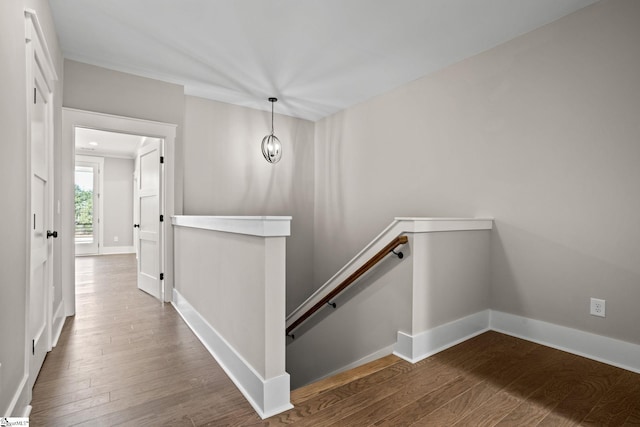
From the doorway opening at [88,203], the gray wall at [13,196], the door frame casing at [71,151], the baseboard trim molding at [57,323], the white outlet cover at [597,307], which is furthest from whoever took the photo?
the doorway opening at [88,203]

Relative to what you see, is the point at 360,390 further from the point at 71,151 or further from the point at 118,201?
the point at 118,201

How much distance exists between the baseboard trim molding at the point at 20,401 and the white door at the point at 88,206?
740 centimetres

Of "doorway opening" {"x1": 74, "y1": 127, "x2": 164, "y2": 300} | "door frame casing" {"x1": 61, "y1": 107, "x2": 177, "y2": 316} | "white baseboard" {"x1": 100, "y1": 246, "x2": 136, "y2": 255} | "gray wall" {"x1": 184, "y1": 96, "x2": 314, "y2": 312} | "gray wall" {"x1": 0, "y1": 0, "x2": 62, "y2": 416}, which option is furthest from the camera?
"white baseboard" {"x1": 100, "y1": 246, "x2": 136, "y2": 255}

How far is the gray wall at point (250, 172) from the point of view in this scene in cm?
425

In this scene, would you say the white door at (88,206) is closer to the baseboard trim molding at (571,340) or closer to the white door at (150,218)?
the white door at (150,218)

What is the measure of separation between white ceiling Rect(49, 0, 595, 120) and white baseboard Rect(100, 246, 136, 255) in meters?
6.08

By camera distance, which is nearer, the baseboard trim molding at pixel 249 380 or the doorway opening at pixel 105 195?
the baseboard trim molding at pixel 249 380

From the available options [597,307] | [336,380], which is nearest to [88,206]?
[336,380]

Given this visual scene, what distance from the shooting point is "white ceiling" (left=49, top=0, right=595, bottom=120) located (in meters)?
2.46

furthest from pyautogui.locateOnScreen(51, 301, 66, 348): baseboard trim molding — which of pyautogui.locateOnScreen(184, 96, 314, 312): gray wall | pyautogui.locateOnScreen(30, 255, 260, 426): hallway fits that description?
pyautogui.locateOnScreen(184, 96, 314, 312): gray wall

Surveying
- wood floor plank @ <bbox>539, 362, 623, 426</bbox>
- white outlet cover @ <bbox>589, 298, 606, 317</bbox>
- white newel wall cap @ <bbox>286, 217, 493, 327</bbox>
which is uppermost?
white newel wall cap @ <bbox>286, 217, 493, 327</bbox>

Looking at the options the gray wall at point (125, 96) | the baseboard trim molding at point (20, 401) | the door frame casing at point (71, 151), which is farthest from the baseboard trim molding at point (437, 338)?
the door frame casing at point (71, 151)

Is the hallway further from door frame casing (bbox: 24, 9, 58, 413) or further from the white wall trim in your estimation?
the white wall trim

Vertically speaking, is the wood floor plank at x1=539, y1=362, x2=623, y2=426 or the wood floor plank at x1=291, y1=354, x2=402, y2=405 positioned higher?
the wood floor plank at x1=539, y1=362, x2=623, y2=426
